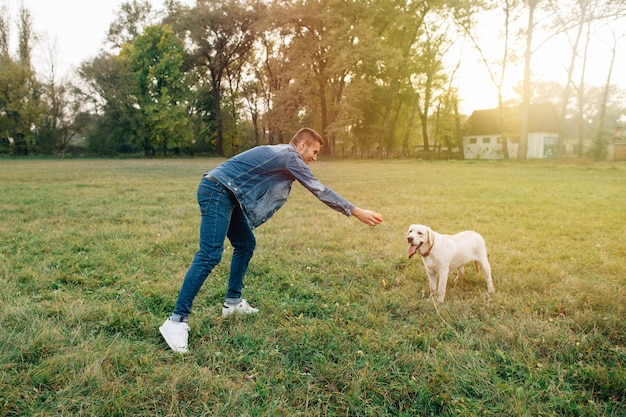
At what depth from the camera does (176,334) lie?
3.68 meters

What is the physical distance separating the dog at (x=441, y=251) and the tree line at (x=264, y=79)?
33.9m

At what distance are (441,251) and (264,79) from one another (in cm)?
5656

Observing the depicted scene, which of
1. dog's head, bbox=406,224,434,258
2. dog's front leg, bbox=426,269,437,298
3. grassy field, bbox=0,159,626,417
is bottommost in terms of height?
grassy field, bbox=0,159,626,417

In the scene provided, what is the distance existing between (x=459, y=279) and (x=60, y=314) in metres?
5.10

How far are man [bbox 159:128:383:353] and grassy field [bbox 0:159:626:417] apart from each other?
520 millimetres

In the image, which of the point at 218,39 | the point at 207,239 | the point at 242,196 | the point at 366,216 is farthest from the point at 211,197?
the point at 218,39

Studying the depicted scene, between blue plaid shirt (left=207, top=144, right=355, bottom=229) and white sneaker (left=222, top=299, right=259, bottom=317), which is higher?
blue plaid shirt (left=207, top=144, right=355, bottom=229)

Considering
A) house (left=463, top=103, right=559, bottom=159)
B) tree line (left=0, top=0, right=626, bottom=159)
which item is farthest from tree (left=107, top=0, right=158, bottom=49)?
house (left=463, top=103, right=559, bottom=159)

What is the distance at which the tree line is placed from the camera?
39.8 m

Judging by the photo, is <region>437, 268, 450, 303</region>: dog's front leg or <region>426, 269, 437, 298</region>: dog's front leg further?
<region>426, 269, 437, 298</region>: dog's front leg

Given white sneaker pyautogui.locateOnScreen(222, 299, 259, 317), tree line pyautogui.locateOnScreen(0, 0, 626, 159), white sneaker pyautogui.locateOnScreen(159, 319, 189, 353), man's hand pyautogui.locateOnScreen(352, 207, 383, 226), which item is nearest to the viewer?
white sneaker pyautogui.locateOnScreen(159, 319, 189, 353)

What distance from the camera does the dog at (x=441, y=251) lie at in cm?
467

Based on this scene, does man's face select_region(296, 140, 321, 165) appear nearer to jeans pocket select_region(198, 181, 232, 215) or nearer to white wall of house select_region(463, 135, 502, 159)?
jeans pocket select_region(198, 181, 232, 215)

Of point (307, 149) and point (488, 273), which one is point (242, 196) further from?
point (488, 273)
